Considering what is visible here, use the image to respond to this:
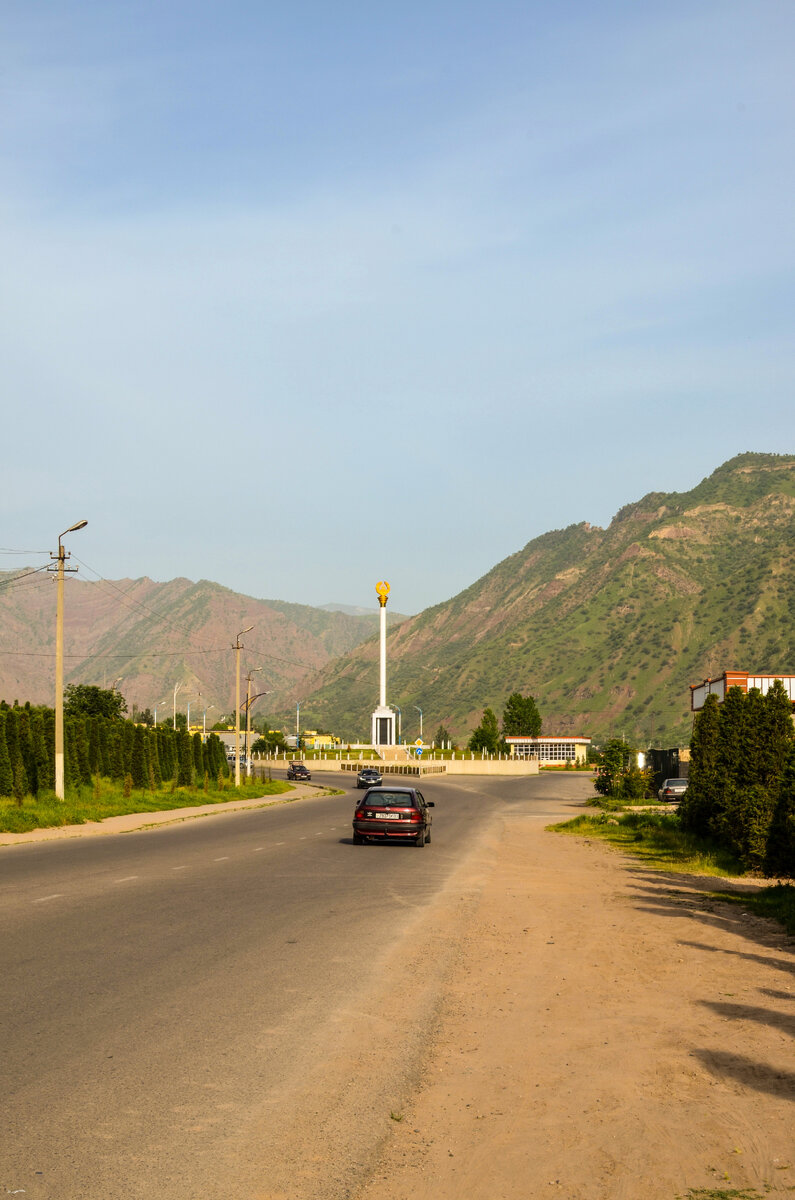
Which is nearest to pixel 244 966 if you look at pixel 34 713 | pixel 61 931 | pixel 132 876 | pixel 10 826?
pixel 61 931

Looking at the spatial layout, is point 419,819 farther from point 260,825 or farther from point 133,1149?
point 133,1149

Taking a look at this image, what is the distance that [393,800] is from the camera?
95.2ft

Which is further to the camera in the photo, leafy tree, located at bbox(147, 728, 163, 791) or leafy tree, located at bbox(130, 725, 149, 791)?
leafy tree, located at bbox(147, 728, 163, 791)

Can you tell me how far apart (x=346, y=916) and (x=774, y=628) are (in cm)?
17804

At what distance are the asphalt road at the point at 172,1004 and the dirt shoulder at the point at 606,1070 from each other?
80cm

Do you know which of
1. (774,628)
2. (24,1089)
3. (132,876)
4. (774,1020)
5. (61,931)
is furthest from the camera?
(774,628)

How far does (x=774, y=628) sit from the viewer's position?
183 metres

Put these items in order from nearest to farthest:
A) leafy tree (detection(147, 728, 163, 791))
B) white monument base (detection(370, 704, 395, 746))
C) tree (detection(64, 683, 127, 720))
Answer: leafy tree (detection(147, 728, 163, 791))
white monument base (detection(370, 704, 395, 746))
tree (detection(64, 683, 127, 720))

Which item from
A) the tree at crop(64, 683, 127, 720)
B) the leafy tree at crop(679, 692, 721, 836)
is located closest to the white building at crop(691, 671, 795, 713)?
the leafy tree at crop(679, 692, 721, 836)

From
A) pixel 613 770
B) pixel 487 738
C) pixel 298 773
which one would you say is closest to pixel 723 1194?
pixel 613 770

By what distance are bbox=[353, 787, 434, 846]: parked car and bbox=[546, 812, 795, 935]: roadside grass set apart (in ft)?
16.8

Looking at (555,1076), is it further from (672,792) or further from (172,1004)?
(672,792)

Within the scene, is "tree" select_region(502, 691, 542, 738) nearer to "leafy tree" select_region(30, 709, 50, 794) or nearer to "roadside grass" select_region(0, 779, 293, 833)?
"roadside grass" select_region(0, 779, 293, 833)

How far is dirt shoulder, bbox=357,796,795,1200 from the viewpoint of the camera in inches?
226
